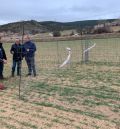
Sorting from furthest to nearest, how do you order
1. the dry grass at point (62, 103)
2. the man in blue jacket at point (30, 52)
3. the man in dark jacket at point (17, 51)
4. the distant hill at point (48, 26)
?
the distant hill at point (48, 26)
the man in blue jacket at point (30, 52)
the man in dark jacket at point (17, 51)
the dry grass at point (62, 103)

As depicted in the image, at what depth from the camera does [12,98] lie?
11188 millimetres

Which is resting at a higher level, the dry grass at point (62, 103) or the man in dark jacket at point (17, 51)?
the man in dark jacket at point (17, 51)

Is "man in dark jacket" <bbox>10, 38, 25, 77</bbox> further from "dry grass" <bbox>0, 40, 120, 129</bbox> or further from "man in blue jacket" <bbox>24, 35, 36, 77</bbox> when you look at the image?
"dry grass" <bbox>0, 40, 120, 129</bbox>

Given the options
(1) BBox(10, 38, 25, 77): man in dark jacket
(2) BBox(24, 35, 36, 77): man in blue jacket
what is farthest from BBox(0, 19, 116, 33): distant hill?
(1) BBox(10, 38, 25, 77): man in dark jacket

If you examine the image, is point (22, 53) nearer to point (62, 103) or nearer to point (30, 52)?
point (30, 52)

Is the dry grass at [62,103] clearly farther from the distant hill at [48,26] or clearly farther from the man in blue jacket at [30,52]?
the distant hill at [48,26]

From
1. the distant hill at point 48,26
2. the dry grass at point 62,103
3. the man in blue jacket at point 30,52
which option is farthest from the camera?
the distant hill at point 48,26

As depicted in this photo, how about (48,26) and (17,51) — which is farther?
(48,26)

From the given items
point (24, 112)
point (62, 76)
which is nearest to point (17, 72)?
point (62, 76)

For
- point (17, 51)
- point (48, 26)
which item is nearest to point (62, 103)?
point (17, 51)

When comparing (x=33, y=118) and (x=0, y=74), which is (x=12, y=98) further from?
(x=0, y=74)

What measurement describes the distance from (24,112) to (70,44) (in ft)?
101

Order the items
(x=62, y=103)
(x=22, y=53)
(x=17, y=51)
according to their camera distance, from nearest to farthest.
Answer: (x=62, y=103), (x=17, y=51), (x=22, y=53)

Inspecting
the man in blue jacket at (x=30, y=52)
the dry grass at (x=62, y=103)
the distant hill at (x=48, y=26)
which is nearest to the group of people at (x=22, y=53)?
the man in blue jacket at (x=30, y=52)
